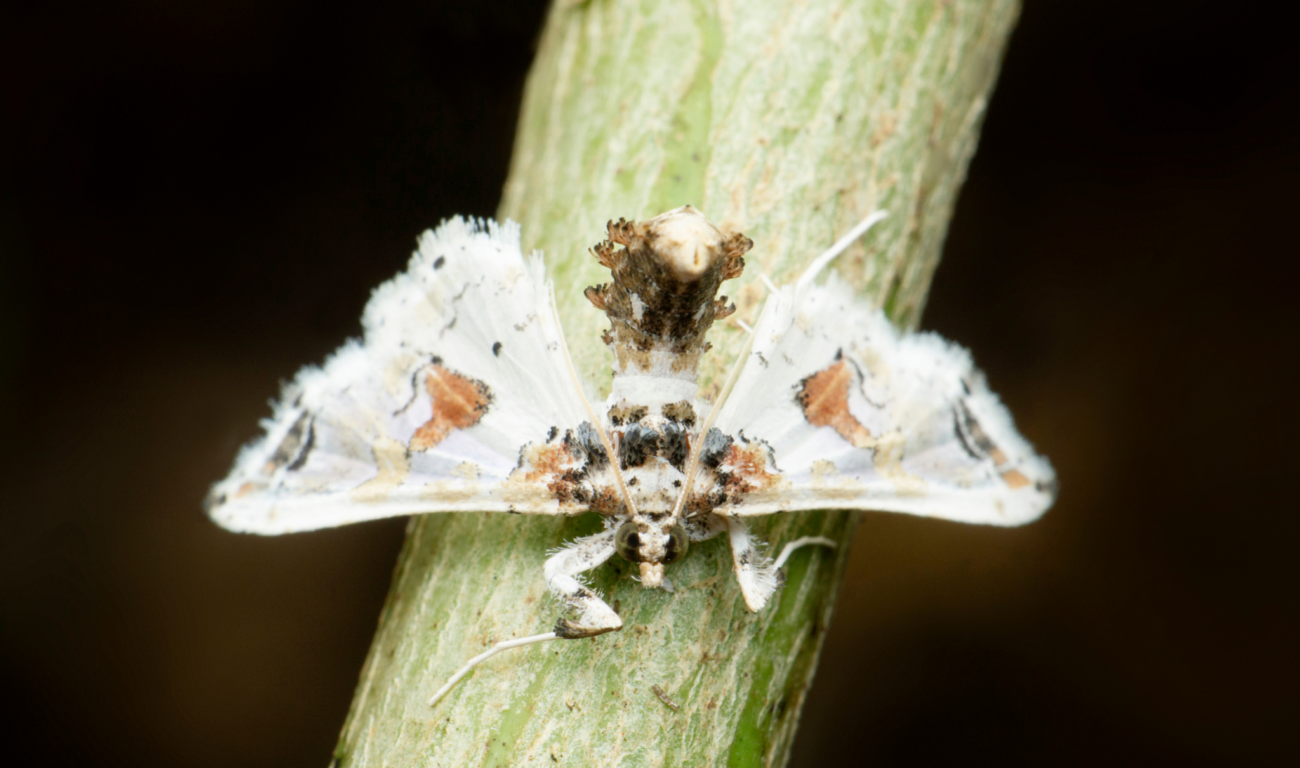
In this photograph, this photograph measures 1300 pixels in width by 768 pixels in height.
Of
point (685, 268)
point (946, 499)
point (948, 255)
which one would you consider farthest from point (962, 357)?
point (948, 255)

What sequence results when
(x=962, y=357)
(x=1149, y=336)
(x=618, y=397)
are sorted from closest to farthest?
1. (x=618, y=397)
2. (x=962, y=357)
3. (x=1149, y=336)

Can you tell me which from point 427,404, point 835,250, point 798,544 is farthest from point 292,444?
point 835,250

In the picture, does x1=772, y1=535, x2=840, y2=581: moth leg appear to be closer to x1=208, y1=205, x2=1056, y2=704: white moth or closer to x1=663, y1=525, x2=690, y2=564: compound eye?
x1=208, y1=205, x2=1056, y2=704: white moth

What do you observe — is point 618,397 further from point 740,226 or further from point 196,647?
point 196,647

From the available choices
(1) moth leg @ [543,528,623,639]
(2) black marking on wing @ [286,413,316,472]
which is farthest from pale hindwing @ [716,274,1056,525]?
(2) black marking on wing @ [286,413,316,472]

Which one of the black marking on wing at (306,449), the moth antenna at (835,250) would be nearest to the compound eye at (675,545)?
the moth antenna at (835,250)

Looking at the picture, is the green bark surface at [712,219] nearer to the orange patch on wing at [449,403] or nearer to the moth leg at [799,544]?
the moth leg at [799,544]

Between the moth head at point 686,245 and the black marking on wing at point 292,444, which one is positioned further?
the black marking on wing at point 292,444
